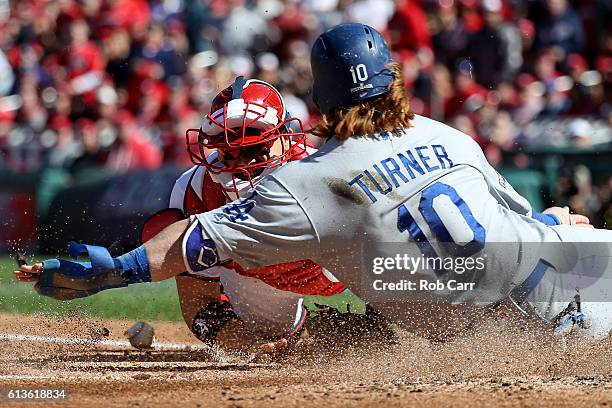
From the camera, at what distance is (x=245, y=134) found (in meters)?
6.32

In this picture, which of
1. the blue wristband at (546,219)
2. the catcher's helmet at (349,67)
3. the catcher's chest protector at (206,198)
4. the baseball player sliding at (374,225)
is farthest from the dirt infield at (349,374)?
the catcher's helmet at (349,67)

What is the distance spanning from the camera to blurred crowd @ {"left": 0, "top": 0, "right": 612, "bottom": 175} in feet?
46.7

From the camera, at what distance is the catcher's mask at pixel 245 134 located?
623cm

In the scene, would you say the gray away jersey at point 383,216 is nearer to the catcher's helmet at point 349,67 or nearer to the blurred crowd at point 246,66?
the catcher's helmet at point 349,67

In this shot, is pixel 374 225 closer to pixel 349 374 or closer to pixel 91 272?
pixel 349 374

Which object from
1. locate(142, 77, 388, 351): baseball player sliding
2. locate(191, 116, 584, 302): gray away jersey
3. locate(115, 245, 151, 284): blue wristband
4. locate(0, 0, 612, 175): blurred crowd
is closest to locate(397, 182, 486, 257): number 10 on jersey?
locate(191, 116, 584, 302): gray away jersey

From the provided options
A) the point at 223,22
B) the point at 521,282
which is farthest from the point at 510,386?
the point at 223,22

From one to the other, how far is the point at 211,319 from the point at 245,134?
1246 mm

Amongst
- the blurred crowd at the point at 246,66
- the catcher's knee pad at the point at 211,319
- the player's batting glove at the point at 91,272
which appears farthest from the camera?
the blurred crowd at the point at 246,66

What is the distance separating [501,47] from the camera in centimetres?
1473

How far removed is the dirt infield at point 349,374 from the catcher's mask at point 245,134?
3.75 feet

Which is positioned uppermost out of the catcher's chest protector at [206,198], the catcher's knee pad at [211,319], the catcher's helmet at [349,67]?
the catcher's helmet at [349,67]

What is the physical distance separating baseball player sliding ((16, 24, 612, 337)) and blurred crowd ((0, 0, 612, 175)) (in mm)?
7927

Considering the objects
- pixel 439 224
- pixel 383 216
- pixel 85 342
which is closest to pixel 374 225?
pixel 383 216
